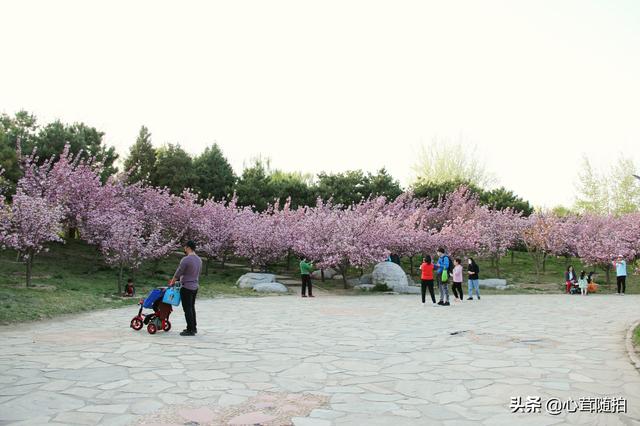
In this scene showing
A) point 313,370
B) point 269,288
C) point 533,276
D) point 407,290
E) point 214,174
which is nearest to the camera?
point 313,370

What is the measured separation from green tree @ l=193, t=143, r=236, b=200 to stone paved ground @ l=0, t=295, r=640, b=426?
93.1 ft

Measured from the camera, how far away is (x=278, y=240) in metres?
28.8

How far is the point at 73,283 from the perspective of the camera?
2100cm

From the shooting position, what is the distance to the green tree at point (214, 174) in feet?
137

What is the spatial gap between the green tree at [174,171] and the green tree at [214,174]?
83 centimetres

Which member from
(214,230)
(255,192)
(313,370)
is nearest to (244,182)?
(255,192)

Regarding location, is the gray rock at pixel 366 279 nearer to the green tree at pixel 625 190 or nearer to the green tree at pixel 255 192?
the green tree at pixel 255 192

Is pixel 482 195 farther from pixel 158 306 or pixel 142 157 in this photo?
pixel 158 306

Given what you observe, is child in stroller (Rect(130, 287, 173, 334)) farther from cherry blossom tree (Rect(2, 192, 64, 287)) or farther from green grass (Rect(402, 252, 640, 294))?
green grass (Rect(402, 252, 640, 294))

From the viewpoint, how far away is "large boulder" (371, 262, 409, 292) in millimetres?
26188

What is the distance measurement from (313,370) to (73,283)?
1637 centimetres

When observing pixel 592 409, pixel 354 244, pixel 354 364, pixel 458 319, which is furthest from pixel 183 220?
pixel 592 409

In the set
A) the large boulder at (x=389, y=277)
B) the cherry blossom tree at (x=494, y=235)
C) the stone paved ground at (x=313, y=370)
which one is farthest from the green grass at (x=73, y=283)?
the cherry blossom tree at (x=494, y=235)

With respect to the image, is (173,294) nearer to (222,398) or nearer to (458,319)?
(222,398)
